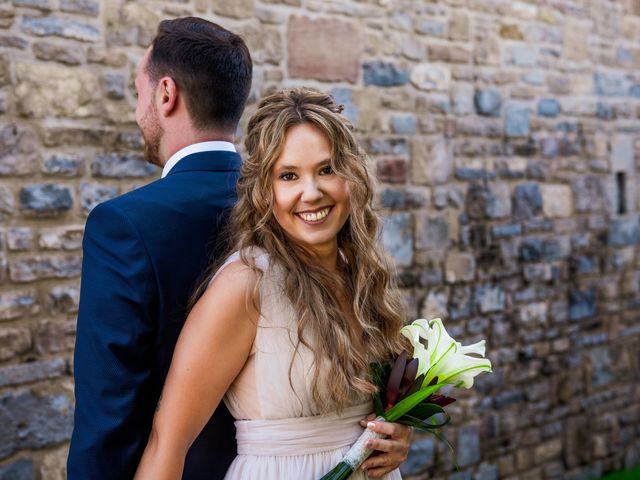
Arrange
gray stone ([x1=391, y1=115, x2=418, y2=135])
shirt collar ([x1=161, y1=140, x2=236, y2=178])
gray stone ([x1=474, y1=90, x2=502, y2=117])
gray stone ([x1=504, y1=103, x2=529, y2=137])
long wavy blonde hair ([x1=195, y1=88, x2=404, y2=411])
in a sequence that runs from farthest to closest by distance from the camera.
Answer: gray stone ([x1=504, y1=103, x2=529, y2=137])
gray stone ([x1=474, y1=90, x2=502, y2=117])
gray stone ([x1=391, y1=115, x2=418, y2=135])
shirt collar ([x1=161, y1=140, x2=236, y2=178])
long wavy blonde hair ([x1=195, y1=88, x2=404, y2=411])

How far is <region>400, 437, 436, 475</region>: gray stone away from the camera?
197 inches

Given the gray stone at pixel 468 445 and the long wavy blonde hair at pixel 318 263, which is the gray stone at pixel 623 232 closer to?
the gray stone at pixel 468 445

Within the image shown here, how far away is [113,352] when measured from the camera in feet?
6.20

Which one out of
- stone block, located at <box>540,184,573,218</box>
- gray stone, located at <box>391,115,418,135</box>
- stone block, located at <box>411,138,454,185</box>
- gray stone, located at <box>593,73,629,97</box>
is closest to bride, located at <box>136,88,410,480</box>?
gray stone, located at <box>391,115,418,135</box>

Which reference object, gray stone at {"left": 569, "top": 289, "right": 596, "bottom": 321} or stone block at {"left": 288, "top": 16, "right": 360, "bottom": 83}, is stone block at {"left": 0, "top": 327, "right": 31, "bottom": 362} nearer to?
stone block at {"left": 288, "top": 16, "right": 360, "bottom": 83}

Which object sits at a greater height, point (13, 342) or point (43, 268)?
point (43, 268)

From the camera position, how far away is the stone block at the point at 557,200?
6.03m

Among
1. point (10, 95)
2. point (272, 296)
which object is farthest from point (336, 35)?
point (272, 296)

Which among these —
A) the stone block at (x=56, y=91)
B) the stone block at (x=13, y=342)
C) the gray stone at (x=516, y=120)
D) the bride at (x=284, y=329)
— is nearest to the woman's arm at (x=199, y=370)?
the bride at (x=284, y=329)

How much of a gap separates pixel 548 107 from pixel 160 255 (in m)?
4.59

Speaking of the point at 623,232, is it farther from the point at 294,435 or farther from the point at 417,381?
the point at 294,435

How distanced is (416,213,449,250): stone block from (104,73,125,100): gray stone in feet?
6.79

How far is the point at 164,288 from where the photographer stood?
2.00 m

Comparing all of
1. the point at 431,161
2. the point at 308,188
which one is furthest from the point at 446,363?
the point at 431,161
